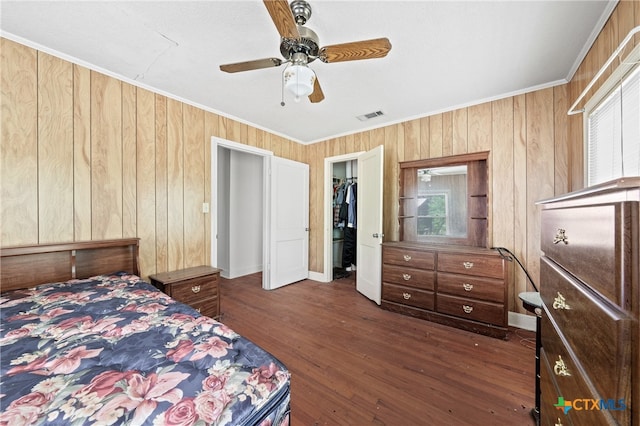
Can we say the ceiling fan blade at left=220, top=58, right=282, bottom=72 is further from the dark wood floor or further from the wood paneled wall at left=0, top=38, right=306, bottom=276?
the dark wood floor

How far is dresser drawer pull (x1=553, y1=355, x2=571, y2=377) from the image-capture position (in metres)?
0.81

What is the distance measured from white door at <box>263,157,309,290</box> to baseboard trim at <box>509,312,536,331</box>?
9.28 ft

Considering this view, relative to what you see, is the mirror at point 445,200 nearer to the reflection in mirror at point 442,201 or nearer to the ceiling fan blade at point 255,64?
the reflection in mirror at point 442,201

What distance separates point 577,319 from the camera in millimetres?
727

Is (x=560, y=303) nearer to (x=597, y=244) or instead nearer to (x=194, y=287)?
(x=597, y=244)

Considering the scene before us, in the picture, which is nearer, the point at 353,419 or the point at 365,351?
the point at 353,419

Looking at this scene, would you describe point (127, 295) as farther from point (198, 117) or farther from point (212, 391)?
point (198, 117)

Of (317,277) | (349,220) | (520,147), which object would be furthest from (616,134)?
(317,277)

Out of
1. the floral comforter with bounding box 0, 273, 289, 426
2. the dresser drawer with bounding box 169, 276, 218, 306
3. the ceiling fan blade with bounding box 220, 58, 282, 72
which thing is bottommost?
the dresser drawer with bounding box 169, 276, 218, 306

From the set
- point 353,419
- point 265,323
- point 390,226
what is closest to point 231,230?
point 265,323

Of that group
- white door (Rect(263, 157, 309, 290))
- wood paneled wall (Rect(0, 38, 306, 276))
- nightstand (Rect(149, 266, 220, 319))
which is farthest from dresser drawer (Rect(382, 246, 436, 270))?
wood paneled wall (Rect(0, 38, 306, 276))

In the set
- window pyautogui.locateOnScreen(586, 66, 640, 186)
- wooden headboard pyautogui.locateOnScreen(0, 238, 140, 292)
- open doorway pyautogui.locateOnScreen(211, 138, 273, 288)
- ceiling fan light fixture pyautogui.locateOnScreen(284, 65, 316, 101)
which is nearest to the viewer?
window pyautogui.locateOnScreen(586, 66, 640, 186)

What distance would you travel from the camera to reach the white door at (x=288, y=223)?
3.61 meters

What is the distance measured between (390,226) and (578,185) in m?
1.84
